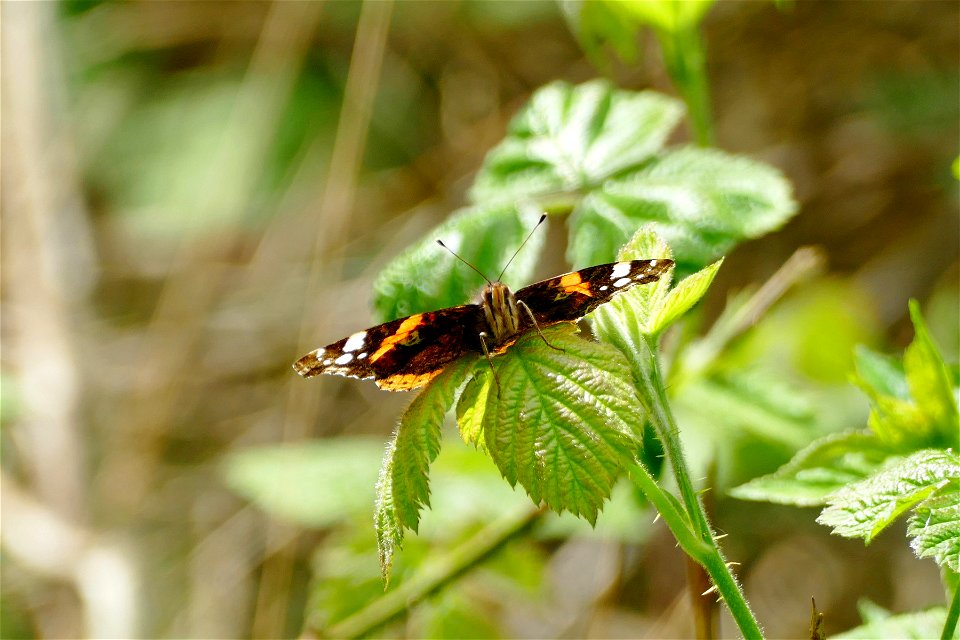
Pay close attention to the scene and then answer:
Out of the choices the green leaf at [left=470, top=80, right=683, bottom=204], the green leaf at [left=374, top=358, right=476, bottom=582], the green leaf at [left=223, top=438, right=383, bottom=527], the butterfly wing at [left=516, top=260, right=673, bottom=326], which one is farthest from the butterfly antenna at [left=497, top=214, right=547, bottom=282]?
the green leaf at [left=223, top=438, right=383, bottom=527]

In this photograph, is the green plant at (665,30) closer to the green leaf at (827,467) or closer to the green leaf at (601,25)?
the green leaf at (601,25)

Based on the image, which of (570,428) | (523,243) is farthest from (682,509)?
(523,243)

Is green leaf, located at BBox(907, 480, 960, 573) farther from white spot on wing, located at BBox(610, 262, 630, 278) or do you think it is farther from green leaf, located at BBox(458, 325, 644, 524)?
white spot on wing, located at BBox(610, 262, 630, 278)

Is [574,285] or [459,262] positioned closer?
[574,285]

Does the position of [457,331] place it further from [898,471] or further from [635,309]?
[898,471]

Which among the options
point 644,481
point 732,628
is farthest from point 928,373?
point 732,628
